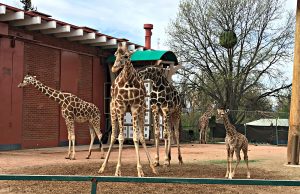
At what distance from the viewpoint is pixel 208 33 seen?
105 ft

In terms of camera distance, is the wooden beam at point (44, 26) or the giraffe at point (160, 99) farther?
the wooden beam at point (44, 26)

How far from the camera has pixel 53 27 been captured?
16.2m

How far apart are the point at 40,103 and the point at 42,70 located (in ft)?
4.56

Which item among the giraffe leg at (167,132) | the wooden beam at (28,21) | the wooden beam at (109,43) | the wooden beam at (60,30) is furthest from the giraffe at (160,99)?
the wooden beam at (109,43)

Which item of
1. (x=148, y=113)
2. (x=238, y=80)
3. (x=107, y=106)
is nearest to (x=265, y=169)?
(x=148, y=113)

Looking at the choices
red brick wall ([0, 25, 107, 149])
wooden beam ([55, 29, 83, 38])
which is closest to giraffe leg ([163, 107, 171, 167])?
red brick wall ([0, 25, 107, 149])

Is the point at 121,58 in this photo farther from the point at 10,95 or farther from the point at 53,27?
the point at 53,27

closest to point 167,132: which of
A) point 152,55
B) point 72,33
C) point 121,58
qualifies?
point 121,58

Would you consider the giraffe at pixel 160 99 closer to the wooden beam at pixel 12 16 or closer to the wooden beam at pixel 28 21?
the wooden beam at pixel 12 16

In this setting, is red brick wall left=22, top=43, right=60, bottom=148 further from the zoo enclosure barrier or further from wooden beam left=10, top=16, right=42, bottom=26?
the zoo enclosure barrier

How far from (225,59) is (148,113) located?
14022 mm

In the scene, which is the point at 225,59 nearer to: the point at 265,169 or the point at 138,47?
the point at 138,47

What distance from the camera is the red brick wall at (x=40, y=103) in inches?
649

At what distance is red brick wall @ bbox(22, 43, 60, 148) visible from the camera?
16.5 metres
